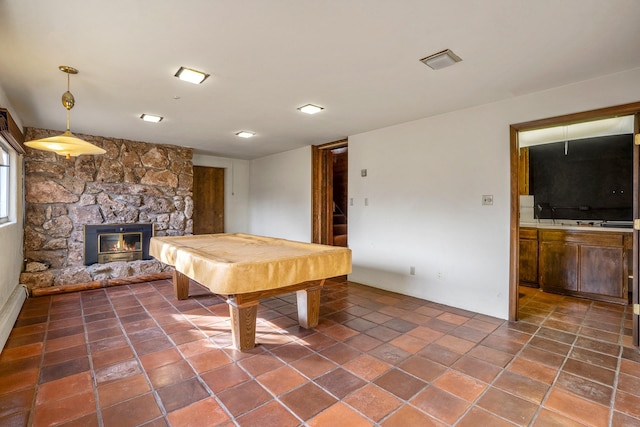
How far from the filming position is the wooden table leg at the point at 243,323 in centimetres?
247

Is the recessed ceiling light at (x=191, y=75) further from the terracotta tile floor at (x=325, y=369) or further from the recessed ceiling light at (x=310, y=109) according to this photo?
the terracotta tile floor at (x=325, y=369)

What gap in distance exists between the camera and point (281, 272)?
2.39 metres

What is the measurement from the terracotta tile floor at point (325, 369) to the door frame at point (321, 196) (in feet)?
6.92

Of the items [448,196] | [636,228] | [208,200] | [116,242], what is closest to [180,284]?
[116,242]

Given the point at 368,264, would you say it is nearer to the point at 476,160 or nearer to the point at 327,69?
the point at 476,160

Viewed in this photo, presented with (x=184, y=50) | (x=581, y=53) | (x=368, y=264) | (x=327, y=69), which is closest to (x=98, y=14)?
(x=184, y=50)

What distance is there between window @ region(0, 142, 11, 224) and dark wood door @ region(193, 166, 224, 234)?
10.4ft

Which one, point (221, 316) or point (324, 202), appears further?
point (324, 202)

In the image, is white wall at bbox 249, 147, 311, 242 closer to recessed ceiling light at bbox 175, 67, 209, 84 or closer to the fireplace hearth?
the fireplace hearth

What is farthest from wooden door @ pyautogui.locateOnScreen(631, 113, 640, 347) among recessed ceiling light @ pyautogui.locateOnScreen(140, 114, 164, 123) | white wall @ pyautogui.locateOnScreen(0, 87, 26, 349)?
white wall @ pyautogui.locateOnScreen(0, 87, 26, 349)

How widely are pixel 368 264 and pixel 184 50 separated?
3.56 metres

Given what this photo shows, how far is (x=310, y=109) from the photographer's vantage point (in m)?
3.56

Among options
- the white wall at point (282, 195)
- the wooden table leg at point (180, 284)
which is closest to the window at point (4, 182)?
the wooden table leg at point (180, 284)

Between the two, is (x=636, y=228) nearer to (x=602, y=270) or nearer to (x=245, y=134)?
(x=602, y=270)
